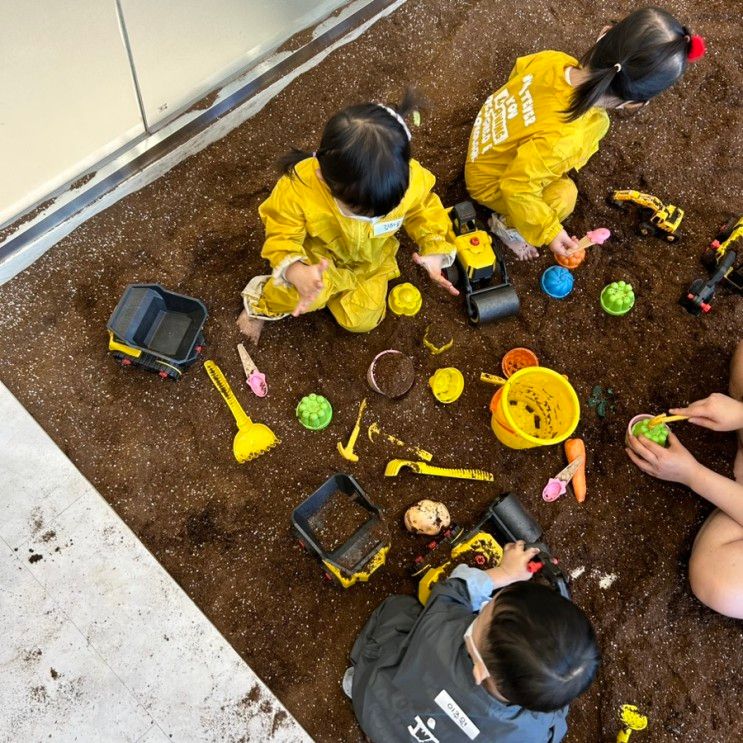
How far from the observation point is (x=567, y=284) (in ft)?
4.33

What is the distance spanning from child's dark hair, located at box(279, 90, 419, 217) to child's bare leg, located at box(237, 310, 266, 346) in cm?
42

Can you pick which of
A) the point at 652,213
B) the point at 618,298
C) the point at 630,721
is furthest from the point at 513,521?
the point at 652,213

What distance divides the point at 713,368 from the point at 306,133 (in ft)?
3.27

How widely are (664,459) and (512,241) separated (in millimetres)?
527

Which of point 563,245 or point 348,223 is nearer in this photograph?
point 348,223

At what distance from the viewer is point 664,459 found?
1.21m

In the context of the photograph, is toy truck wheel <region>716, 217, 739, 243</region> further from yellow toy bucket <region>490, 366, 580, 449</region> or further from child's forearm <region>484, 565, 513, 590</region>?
child's forearm <region>484, 565, 513, 590</region>

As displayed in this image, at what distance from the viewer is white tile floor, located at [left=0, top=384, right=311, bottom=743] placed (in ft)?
3.52

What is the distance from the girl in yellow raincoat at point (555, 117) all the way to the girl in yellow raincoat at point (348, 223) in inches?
6.6

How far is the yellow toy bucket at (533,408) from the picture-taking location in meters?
1.16

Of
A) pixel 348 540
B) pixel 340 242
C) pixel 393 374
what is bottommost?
pixel 348 540

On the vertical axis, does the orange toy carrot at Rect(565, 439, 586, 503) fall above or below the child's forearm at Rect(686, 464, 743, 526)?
above

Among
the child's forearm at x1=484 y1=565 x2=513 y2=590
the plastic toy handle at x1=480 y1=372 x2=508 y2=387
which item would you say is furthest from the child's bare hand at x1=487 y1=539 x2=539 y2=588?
the plastic toy handle at x1=480 y1=372 x2=508 y2=387

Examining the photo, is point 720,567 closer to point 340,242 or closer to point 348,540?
point 348,540
